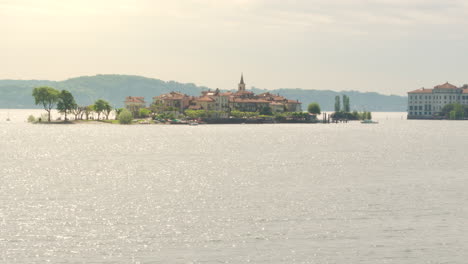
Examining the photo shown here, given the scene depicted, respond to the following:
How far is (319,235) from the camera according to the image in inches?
1512

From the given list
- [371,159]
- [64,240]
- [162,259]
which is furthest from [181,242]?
[371,159]

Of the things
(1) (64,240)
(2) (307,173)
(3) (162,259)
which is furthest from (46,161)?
(3) (162,259)

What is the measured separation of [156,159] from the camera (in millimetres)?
95312

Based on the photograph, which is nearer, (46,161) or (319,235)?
(319,235)

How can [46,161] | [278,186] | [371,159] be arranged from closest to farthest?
[278,186] → [46,161] → [371,159]

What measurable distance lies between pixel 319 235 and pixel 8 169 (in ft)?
167

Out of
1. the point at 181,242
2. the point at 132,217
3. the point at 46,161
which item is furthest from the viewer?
the point at 46,161

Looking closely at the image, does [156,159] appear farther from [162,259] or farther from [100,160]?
[162,259]

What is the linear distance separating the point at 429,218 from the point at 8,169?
172 feet

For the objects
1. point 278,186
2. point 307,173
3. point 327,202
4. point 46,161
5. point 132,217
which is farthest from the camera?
point 46,161

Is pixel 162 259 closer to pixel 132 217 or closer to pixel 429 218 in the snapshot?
pixel 132 217

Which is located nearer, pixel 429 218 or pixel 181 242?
pixel 181 242

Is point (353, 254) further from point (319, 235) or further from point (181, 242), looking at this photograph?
point (181, 242)

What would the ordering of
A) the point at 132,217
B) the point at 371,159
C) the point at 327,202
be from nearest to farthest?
1. the point at 132,217
2. the point at 327,202
3. the point at 371,159
